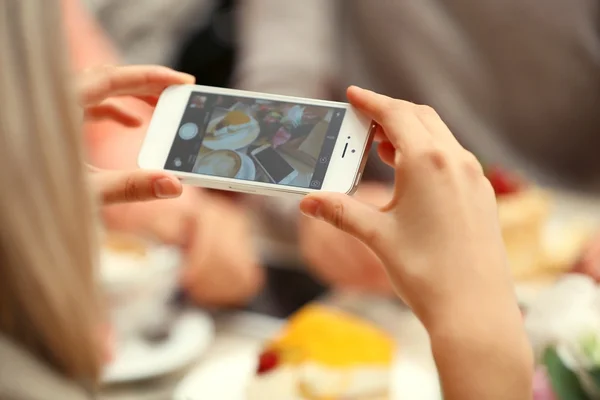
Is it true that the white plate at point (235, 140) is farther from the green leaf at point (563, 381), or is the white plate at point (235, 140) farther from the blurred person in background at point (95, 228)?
the green leaf at point (563, 381)

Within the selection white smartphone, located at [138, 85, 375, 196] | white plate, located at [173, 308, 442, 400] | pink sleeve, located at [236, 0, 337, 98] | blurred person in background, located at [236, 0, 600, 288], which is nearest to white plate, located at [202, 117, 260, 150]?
white smartphone, located at [138, 85, 375, 196]

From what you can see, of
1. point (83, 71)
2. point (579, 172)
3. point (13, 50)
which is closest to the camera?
point (13, 50)

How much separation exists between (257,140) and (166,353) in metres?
0.27

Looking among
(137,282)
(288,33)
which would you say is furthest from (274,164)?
(288,33)

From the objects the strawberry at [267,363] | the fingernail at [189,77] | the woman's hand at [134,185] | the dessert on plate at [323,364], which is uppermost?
the fingernail at [189,77]

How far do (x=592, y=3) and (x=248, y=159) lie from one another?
629 millimetres

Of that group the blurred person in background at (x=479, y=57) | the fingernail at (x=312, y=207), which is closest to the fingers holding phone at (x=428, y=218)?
the fingernail at (x=312, y=207)

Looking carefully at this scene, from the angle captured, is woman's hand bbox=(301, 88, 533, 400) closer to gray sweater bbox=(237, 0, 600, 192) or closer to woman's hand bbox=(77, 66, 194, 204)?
woman's hand bbox=(77, 66, 194, 204)

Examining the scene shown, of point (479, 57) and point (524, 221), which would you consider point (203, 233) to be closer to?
point (524, 221)

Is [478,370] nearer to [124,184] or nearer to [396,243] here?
[396,243]

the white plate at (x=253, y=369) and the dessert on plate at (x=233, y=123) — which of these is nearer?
the dessert on plate at (x=233, y=123)

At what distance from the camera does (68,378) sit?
0.99 ft

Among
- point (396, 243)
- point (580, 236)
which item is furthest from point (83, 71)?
point (580, 236)

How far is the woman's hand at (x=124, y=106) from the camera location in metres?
0.34
